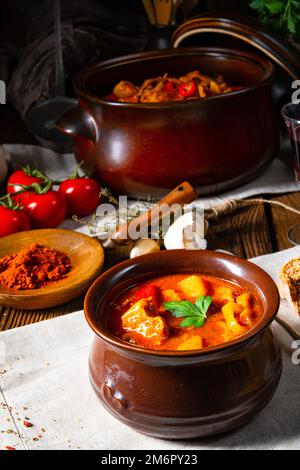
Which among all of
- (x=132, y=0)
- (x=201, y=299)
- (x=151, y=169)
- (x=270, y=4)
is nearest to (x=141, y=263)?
(x=201, y=299)

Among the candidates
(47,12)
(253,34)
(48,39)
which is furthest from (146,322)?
(47,12)

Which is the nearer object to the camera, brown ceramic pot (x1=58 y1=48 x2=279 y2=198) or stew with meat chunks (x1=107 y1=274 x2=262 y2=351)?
stew with meat chunks (x1=107 y1=274 x2=262 y2=351)

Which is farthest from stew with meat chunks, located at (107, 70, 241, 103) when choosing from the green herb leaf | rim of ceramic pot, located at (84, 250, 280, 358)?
the green herb leaf

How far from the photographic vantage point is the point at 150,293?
6.14 feet

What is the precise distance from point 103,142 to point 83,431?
1464mm

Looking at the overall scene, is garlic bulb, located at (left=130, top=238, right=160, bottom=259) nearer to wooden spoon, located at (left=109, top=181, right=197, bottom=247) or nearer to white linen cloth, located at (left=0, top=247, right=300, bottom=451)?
wooden spoon, located at (left=109, top=181, right=197, bottom=247)

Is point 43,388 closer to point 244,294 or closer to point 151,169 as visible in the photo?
point 244,294

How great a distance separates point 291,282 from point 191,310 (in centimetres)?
49

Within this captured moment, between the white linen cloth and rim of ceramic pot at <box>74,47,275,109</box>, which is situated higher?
rim of ceramic pot at <box>74,47,275,109</box>

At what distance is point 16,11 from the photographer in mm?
4371

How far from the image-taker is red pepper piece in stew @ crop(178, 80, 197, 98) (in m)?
2.95

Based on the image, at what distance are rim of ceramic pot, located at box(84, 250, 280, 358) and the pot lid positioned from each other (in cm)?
139

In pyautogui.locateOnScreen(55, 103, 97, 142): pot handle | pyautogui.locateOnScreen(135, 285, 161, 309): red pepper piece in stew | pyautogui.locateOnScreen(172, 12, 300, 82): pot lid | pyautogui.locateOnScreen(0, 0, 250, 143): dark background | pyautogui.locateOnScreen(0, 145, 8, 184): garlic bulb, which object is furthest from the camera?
pyautogui.locateOnScreen(0, 0, 250, 143): dark background

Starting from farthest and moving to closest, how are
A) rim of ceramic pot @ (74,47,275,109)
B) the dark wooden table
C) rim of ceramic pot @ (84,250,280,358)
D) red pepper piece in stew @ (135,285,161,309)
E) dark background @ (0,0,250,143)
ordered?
dark background @ (0,0,250,143) → rim of ceramic pot @ (74,47,275,109) → the dark wooden table → red pepper piece in stew @ (135,285,161,309) → rim of ceramic pot @ (84,250,280,358)
